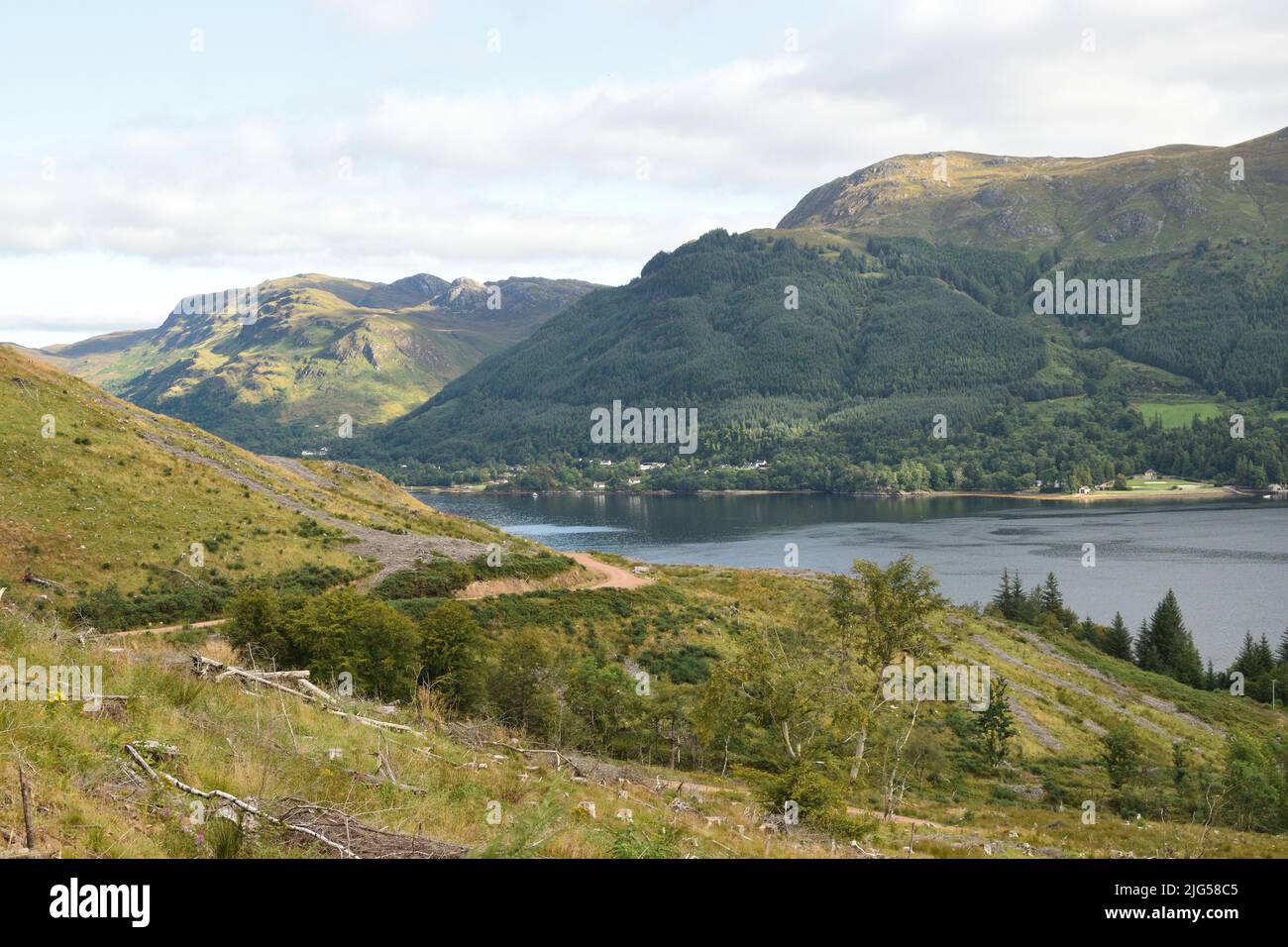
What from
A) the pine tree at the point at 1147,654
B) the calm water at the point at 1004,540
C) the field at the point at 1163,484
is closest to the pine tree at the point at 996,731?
the pine tree at the point at 1147,654

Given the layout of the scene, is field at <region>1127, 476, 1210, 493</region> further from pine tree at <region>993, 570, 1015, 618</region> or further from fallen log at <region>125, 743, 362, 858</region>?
fallen log at <region>125, 743, 362, 858</region>

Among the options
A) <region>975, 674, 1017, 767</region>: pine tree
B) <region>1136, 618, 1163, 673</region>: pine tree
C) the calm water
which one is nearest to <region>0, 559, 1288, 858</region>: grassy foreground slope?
<region>975, 674, 1017, 767</region>: pine tree

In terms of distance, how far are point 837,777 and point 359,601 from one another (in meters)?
15.7

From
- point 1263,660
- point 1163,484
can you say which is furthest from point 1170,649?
point 1163,484

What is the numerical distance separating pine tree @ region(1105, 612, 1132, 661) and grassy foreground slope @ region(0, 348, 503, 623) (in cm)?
5428

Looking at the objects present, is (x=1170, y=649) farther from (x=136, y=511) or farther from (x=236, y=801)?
(x=236, y=801)

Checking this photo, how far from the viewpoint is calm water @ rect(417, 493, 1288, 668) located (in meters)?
89.1

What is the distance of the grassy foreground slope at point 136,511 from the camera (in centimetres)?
3869

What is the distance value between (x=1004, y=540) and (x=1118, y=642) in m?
55.5

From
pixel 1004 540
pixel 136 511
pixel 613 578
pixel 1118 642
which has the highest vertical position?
pixel 136 511

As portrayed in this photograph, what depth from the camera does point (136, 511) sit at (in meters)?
44.3
